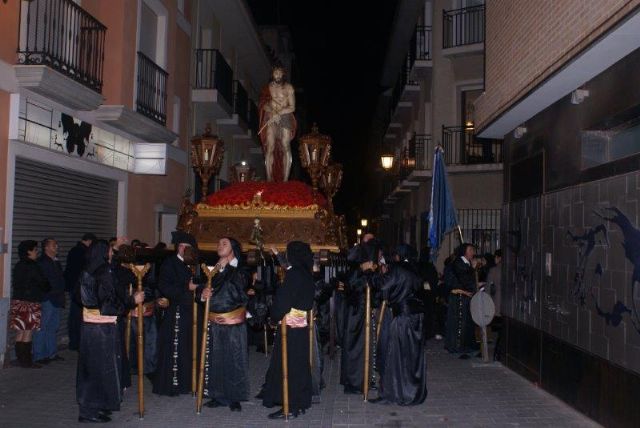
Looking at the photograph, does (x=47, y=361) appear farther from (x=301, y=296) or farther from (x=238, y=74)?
(x=238, y=74)

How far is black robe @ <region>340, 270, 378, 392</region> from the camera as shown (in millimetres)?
9156

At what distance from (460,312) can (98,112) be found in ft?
25.9

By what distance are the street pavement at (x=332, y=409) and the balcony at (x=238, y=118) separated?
1450 cm

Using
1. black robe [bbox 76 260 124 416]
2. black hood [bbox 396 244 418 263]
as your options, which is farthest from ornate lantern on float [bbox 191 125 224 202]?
black robe [bbox 76 260 124 416]

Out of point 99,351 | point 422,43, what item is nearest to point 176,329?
point 99,351

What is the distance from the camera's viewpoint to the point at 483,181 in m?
20.8

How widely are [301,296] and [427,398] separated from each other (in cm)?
245

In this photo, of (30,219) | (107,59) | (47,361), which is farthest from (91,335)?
(107,59)

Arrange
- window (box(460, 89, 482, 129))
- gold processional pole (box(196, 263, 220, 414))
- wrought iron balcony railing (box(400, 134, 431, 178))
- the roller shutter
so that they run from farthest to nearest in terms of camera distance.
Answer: wrought iron balcony railing (box(400, 134, 431, 178))
window (box(460, 89, 482, 129))
the roller shutter
gold processional pole (box(196, 263, 220, 414))

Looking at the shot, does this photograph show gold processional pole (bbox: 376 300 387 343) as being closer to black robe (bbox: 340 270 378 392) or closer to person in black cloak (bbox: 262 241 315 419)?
black robe (bbox: 340 270 378 392)

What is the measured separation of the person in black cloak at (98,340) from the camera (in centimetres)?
741

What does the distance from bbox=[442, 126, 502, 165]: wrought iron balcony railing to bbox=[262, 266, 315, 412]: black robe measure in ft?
44.7

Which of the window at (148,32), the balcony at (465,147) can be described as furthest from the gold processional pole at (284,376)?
the balcony at (465,147)

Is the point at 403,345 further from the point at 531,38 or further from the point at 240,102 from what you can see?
the point at 240,102
